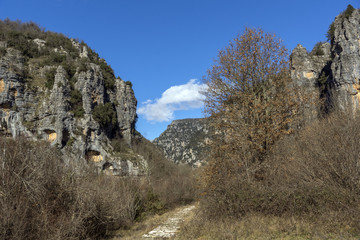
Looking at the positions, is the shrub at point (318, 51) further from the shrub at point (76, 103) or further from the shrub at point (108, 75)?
the shrub at point (76, 103)

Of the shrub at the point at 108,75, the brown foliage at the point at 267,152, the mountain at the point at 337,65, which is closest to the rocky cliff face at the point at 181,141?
the shrub at the point at 108,75

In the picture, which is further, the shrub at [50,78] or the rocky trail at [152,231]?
the shrub at [50,78]

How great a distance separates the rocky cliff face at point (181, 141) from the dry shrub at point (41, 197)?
199 ft

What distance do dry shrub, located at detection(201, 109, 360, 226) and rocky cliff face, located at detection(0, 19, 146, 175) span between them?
27.4 m

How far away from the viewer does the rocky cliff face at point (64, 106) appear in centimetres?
3722

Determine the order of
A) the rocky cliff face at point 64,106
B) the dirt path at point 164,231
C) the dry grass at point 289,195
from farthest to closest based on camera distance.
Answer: the rocky cliff face at point 64,106 → the dirt path at point 164,231 → the dry grass at point 289,195

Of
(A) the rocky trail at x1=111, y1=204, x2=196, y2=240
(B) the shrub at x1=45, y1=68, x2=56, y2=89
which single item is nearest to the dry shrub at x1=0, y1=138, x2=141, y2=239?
(A) the rocky trail at x1=111, y1=204, x2=196, y2=240

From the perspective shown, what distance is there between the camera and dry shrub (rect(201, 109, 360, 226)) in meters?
8.23

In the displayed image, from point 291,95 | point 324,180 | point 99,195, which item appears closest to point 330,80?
point 291,95

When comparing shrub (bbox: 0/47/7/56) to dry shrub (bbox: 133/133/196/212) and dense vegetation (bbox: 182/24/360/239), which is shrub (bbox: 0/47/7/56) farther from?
dense vegetation (bbox: 182/24/360/239)

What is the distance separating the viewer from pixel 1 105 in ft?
120

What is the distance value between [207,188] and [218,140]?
309 centimetres

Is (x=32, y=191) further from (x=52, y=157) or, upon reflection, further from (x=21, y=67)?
(x=21, y=67)

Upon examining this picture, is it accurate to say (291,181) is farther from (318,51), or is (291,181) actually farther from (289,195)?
(318,51)
